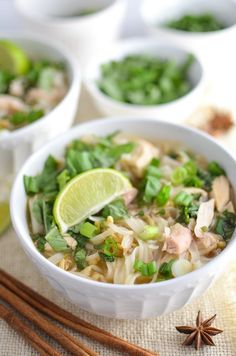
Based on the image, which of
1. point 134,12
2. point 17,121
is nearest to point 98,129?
point 17,121

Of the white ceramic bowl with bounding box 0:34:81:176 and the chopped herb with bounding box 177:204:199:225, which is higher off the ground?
the chopped herb with bounding box 177:204:199:225

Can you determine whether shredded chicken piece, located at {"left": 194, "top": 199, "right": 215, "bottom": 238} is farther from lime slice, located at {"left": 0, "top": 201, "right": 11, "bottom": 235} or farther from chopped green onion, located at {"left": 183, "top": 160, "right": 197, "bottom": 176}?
lime slice, located at {"left": 0, "top": 201, "right": 11, "bottom": 235}

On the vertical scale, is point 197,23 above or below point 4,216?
above

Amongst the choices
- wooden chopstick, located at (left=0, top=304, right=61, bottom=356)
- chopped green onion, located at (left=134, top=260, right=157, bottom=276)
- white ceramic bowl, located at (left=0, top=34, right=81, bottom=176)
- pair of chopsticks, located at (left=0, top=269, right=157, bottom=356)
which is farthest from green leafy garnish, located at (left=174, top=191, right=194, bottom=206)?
white ceramic bowl, located at (left=0, top=34, right=81, bottom=176)

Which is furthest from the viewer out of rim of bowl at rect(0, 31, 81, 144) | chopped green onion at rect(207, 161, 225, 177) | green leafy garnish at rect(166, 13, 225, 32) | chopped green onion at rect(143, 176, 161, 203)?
green leafy garnish at rect(166, 13, 225, 32)

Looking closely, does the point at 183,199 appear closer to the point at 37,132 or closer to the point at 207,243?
the point at 207,243

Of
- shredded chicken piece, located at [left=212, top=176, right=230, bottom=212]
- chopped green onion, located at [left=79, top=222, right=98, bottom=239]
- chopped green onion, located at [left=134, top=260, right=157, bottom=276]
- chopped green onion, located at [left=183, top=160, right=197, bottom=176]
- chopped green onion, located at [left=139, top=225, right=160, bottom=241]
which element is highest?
shredded chicken piece, located at [left=212, top=176, right=230, bottom=212]

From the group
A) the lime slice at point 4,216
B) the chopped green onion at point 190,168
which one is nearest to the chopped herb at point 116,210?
the chopped green onion at point 190,168

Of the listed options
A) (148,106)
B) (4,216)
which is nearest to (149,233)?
(4,216)
